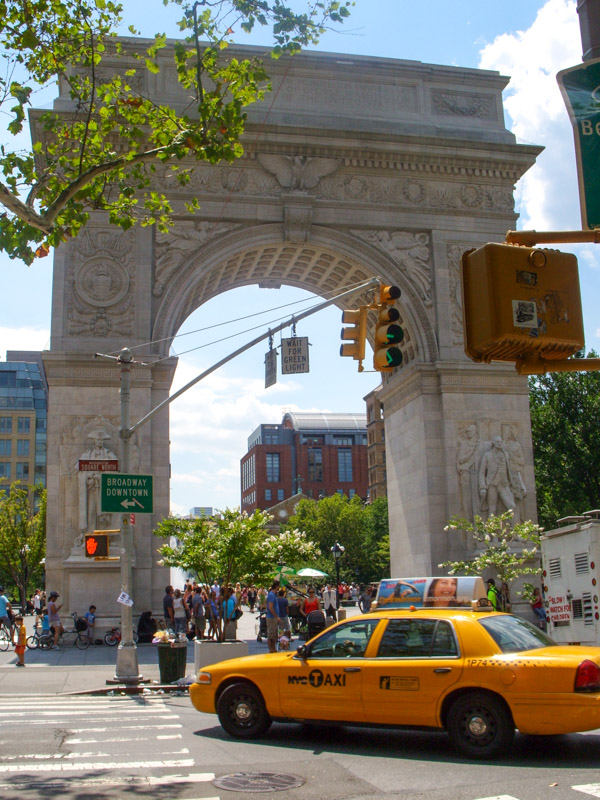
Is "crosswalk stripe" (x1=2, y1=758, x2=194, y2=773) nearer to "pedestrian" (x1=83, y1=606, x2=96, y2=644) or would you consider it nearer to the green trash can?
the green trash can

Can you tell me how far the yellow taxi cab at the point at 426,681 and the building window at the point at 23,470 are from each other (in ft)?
328

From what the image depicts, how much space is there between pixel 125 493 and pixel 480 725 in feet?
34.3

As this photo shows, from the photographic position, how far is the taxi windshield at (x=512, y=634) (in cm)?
993

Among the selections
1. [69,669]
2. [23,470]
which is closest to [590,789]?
[69,669]

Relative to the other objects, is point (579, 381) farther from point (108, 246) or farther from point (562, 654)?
point (562, 654)

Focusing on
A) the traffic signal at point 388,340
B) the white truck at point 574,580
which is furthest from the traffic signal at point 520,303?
the white truck at point 574,580

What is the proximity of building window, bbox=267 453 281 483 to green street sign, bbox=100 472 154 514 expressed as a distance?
99669 mm

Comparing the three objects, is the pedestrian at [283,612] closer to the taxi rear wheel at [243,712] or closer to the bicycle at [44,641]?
the bicycle at [44,641]

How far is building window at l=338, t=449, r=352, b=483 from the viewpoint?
11844 centimetres

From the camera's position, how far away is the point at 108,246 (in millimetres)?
30156

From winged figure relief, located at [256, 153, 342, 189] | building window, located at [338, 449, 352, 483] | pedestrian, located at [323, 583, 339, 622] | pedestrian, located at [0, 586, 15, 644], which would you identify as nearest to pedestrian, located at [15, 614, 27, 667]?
pedestrian, located at [0, 586, 15, 644]

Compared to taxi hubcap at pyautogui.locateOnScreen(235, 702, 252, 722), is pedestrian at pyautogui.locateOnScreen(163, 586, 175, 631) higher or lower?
higher

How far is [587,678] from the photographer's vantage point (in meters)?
9.09

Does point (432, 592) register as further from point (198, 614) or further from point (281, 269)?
point (281, 269)
